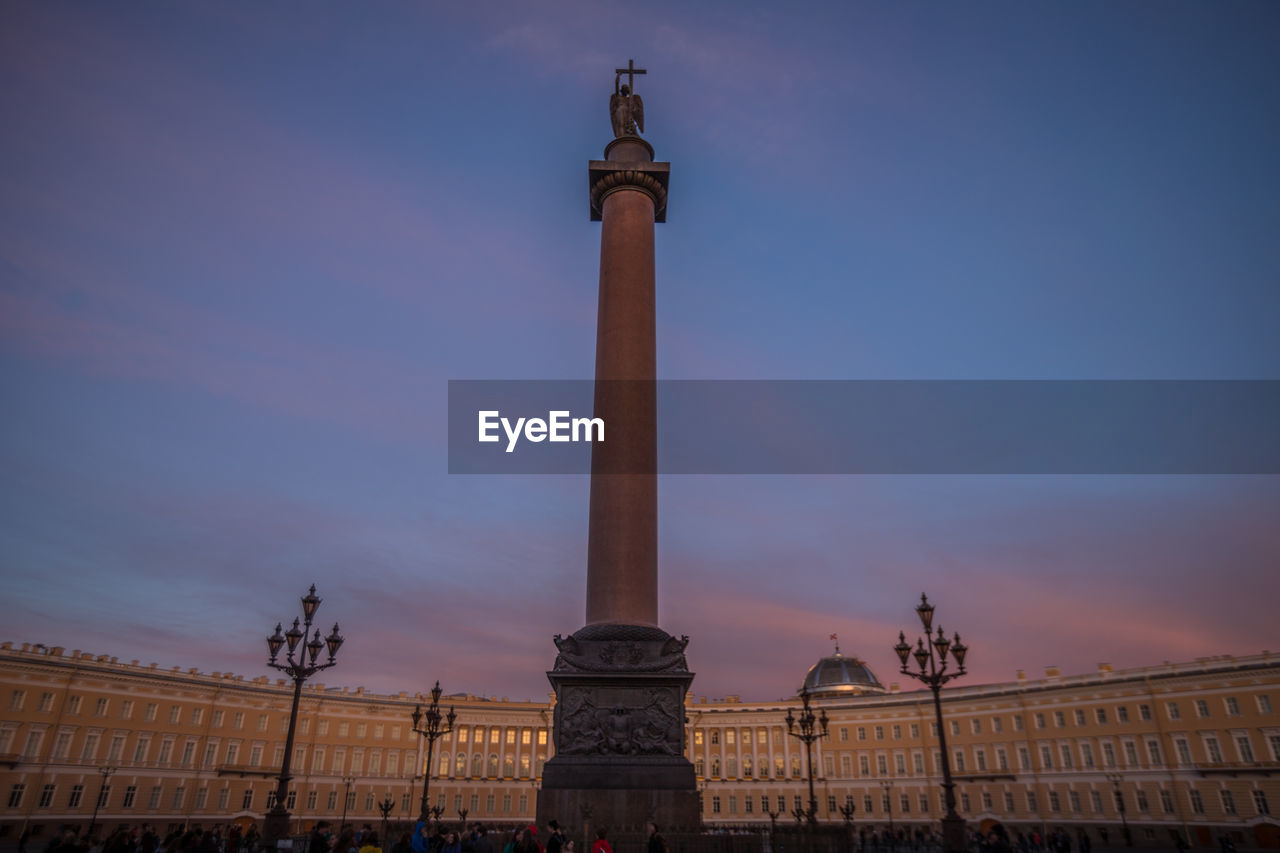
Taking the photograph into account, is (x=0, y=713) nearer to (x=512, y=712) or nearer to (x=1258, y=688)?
(x=512, y=712)

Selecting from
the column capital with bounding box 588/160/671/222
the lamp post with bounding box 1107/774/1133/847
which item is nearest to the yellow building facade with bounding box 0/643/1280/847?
the lamp post with bounding box 1107/774/1133/847

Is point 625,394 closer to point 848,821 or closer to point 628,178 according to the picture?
point 628,178

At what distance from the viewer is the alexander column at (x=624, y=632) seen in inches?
619

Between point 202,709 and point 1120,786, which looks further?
point 202,709

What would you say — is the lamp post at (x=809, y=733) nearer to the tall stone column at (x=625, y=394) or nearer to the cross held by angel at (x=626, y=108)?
the tall stone column at (x=625, y=394)

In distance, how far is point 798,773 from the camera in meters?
94.1

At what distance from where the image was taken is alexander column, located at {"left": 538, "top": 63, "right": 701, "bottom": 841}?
15719mm

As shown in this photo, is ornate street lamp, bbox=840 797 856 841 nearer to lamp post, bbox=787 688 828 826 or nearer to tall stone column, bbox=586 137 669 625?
lamp post, bbox=787 688 828 826

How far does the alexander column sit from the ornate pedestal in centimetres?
2

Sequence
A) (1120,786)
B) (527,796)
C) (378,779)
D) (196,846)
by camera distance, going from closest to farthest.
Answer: (196,846)
(1120,786)
(378,779)
(527,796)

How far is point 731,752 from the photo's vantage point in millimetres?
98688

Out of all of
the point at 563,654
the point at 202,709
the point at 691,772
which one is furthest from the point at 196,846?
Result: the point at 202,709

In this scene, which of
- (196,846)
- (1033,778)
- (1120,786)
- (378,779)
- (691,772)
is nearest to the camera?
(691,772)

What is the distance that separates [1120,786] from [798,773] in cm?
3708
